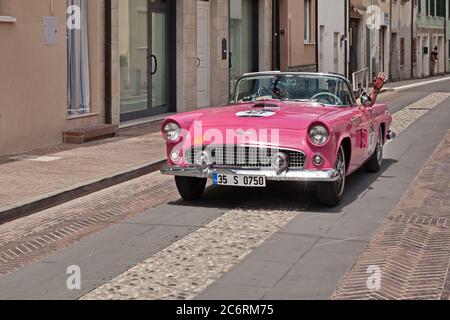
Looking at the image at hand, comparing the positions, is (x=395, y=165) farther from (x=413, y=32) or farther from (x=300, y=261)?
(x=413, y=32)

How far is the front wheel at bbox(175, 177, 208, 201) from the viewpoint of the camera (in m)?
8.97

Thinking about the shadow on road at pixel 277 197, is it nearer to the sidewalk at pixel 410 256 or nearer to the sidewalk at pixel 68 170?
the sidewalk at pixel 410 256

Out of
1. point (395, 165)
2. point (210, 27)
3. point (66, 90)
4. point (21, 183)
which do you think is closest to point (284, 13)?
point (210, 27)

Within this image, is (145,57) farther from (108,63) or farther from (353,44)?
(353,44)

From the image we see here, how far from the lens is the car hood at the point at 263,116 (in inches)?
334

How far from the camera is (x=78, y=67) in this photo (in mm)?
14742

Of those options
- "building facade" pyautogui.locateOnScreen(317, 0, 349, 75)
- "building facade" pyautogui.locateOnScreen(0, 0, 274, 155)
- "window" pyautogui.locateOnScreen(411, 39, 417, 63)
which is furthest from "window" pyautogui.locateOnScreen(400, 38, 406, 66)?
"building facade" pyautogui.locateOnScreen(0, 0, 274, 155)

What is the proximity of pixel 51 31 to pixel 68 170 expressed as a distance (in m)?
3.43

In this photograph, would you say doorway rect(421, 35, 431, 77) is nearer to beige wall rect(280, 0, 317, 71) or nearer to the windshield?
beige wall rect(280, 0, 317, 71)

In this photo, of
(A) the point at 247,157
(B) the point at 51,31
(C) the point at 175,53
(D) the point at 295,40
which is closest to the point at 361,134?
(A) the point at 247,157

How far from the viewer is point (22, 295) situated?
223 inches

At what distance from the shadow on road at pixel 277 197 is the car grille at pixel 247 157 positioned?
52cm

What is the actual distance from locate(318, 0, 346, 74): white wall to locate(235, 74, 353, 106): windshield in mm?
21064

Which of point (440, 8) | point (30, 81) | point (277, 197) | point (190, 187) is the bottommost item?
point (277, 197)
